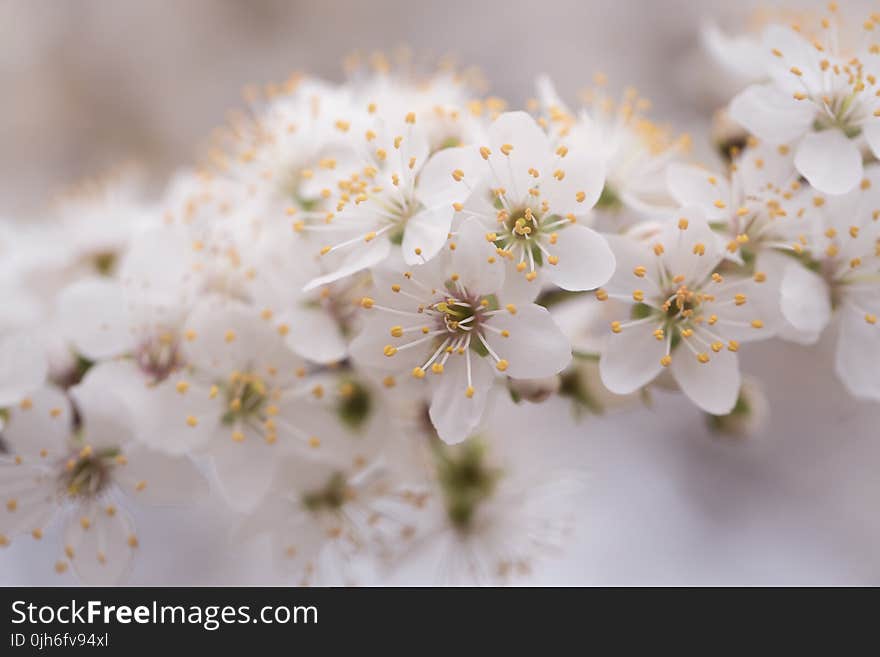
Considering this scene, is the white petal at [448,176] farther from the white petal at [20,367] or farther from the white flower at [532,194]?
the white petal at [20,367]

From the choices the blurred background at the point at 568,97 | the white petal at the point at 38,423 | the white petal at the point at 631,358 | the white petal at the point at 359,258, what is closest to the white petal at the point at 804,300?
the white petal at the point at 631,358

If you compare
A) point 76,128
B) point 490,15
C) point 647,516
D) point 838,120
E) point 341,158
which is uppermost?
point 490,15

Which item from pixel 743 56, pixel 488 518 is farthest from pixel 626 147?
pixel 488 518

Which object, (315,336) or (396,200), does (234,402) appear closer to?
(315,336)

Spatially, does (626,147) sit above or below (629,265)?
above

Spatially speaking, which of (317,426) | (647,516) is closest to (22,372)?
(317,426)

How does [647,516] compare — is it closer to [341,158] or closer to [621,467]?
[621,467]
